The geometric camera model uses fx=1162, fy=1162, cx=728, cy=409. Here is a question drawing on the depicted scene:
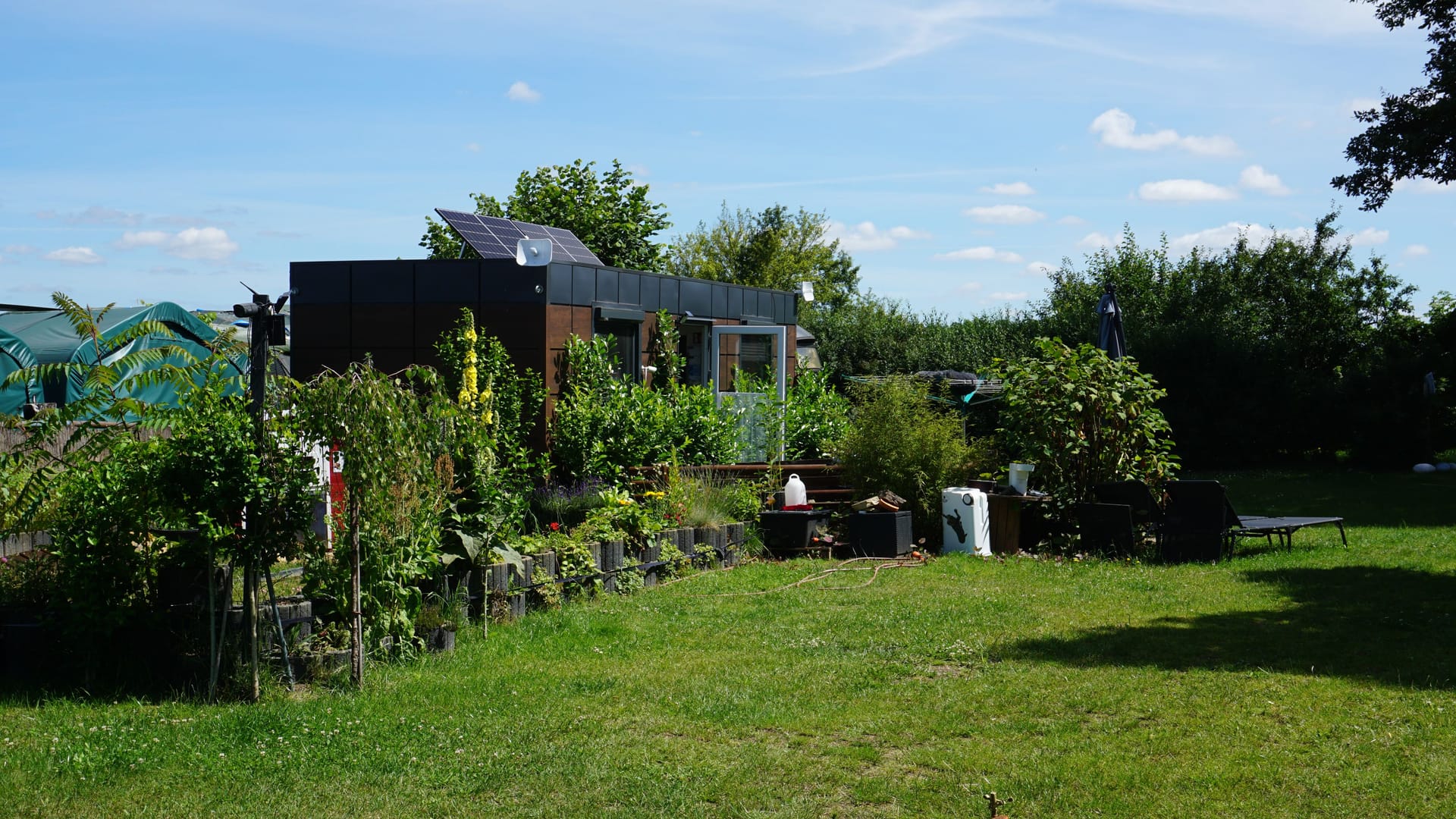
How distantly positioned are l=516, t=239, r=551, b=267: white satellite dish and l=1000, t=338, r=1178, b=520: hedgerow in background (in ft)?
17.1

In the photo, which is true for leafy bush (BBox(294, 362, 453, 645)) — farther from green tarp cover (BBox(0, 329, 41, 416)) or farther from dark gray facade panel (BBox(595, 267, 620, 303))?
green tarp cover (BBox(0, 329, 41, 416))

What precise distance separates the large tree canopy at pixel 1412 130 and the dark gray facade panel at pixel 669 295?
11.3 m

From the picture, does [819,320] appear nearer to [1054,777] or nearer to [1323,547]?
[1323,547]

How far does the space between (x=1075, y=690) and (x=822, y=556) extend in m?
5.41

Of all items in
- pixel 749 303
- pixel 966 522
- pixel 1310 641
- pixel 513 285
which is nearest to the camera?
pixel 1310 641

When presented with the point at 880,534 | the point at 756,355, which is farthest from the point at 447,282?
the point at 880,534

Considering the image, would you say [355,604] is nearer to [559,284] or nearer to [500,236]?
[559,284]

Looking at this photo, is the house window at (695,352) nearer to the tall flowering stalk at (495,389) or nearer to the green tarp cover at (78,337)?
the tall flowering stalk at (495,389)

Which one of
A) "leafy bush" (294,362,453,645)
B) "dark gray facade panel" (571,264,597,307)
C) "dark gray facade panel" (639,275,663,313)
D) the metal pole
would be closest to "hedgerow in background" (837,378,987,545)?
"dark gray facade panel" (571,264,597,307)

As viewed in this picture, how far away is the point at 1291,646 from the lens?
6.90m

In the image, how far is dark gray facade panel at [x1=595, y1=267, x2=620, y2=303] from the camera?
1369 cm

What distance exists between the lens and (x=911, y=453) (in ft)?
38.7

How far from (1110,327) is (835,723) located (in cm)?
877

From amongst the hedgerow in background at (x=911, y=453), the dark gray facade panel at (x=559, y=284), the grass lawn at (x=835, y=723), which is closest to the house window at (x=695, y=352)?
the dark gray facade panel at (x=559, y=284)
